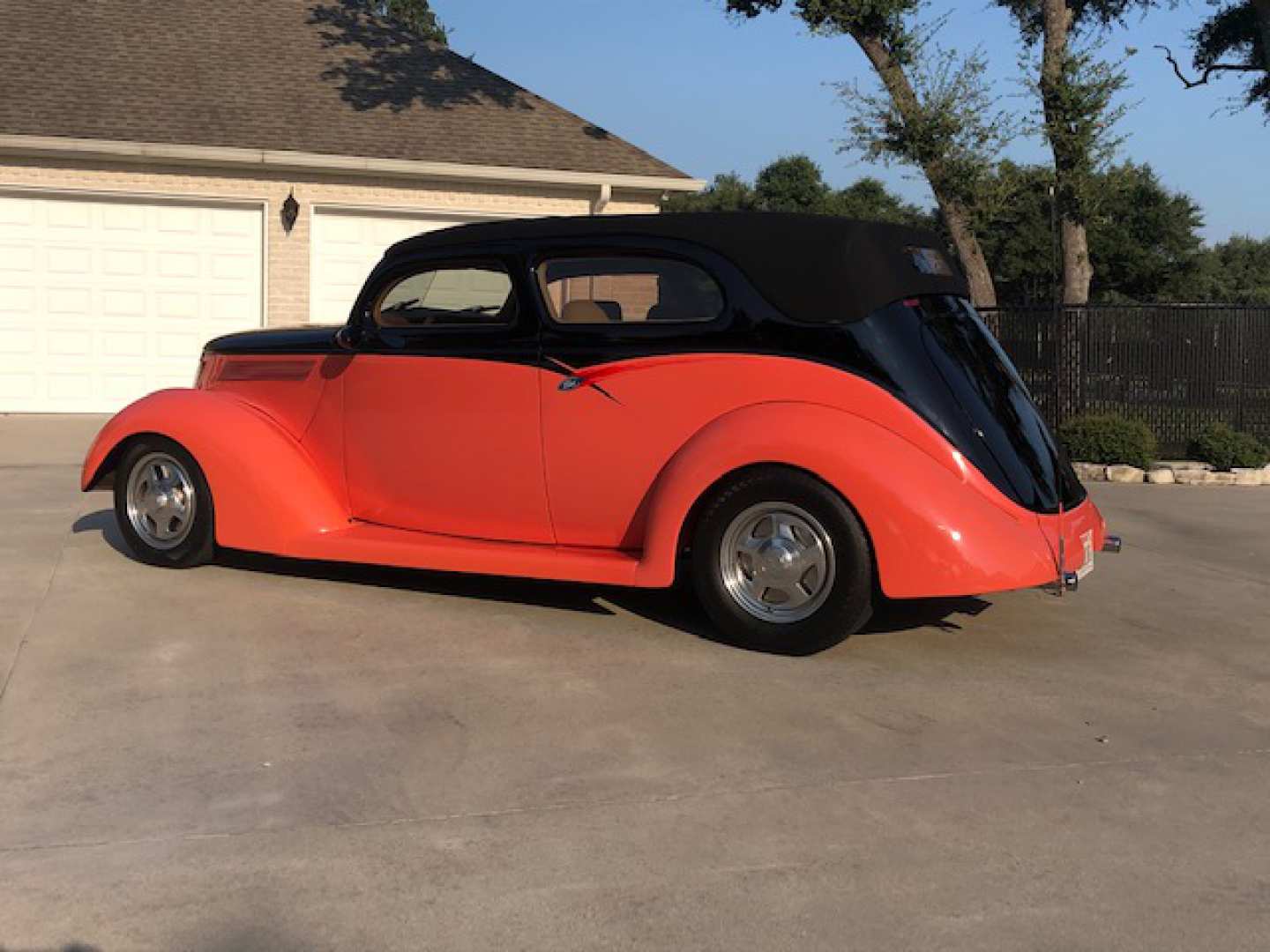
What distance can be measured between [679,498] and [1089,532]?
1.83m

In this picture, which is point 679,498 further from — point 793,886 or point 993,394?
point 793,886

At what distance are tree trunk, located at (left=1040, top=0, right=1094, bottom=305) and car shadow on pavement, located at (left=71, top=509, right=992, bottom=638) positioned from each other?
361 inches

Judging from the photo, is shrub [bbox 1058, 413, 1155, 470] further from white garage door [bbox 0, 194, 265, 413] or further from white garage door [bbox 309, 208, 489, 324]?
white garage door [bbox 0, 194, 265, 413]

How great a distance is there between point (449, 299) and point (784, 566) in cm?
221

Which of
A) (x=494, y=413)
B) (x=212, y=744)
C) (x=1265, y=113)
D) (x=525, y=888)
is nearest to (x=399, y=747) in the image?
(x=212, y=744)

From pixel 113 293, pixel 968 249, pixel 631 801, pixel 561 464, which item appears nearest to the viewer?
pixel 631 801

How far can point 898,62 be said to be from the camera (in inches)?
580

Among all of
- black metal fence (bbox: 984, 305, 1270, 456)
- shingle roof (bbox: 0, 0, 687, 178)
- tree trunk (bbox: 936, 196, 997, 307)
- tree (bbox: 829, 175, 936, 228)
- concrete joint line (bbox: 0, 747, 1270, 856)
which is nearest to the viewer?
concrete joint line (bbox: 0, 747, 1270, 856)

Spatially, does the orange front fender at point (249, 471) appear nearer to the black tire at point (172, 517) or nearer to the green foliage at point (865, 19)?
the black tire at point (172, 517)

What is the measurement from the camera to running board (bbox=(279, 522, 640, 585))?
544 cm

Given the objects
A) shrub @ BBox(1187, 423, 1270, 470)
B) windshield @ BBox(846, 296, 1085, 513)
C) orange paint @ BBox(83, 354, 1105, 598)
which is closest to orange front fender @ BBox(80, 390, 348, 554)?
orange paint @ BBox(83, 354, 1105, 598)

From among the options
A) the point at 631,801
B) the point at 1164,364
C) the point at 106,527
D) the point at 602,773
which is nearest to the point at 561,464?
the point at 602,773

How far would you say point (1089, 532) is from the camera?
5504mm

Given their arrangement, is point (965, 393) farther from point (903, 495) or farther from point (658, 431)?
point (658, 431)
